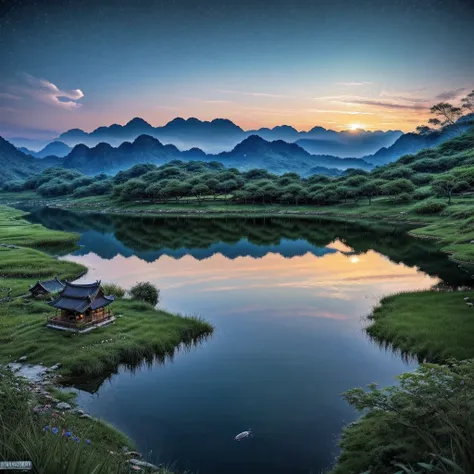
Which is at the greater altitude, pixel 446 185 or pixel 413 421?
pixel 446 185

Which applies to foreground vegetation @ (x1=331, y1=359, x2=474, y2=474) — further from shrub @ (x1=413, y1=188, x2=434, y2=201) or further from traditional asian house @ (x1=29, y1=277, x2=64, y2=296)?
shrub @ (x1=413, y1=188, x2=434, y2=201)

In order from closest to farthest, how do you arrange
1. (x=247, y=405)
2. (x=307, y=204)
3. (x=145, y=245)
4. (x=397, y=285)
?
(x=247, y=405) → (x=397, y=285) → (x=145, y=245) → (x=307, y=204)

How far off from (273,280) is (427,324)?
23669 mm

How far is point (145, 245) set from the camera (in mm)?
82500

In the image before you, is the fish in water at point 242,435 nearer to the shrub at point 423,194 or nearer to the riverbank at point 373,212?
the riverbank at point 373,212

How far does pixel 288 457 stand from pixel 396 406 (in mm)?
6932

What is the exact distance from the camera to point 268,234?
94.7 metres

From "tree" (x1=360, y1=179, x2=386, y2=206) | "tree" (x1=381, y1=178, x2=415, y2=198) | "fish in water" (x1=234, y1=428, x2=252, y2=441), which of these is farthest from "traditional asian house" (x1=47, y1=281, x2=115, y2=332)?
"tree" (x1=360, y1=179, x2=386, y2=206)

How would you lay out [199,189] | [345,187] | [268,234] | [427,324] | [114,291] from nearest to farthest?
1. [427,324]
2. [114,291]
3. [268,234]
4. [345,187]
5. [199,189]

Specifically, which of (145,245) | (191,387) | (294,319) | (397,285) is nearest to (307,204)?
(145,245)

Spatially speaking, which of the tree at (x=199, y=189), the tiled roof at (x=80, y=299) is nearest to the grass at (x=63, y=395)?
the tiled roof at (x=80, y=299)

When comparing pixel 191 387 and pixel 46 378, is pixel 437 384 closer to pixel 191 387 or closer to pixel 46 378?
pixel 191 387

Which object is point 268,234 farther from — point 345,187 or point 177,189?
point 177,189

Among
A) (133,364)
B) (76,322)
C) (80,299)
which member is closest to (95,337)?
(76,322)
